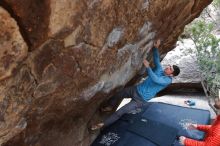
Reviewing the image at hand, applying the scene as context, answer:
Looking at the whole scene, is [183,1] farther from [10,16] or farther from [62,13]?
[10,16]

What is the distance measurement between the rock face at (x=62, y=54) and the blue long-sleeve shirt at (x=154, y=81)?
386 millimetres

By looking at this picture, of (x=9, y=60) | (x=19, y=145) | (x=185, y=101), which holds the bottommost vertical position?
(x=185, y=101)

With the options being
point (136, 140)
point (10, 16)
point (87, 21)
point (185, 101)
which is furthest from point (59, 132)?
point (185, 101)

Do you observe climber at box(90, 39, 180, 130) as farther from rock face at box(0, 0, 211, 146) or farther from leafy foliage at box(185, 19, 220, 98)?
leafy foliage at box(185, 19, 220, 98)

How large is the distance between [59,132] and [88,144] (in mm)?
1201

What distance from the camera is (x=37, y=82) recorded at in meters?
3.50

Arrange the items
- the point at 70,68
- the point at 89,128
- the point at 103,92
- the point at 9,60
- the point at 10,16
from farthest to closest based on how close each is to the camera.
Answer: the point at 89,128 → the point at 103,92 → the point at 70,68 → the point at 9,60 → the point at 10,16

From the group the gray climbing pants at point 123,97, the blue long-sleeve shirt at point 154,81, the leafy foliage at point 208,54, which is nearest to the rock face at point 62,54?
the blue long-sleeve shirt at point 154,81

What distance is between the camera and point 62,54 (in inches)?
137

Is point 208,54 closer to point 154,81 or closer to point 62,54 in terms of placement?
point 154,81

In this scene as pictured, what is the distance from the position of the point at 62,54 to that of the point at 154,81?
255cm

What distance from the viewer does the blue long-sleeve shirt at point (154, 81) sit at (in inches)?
222

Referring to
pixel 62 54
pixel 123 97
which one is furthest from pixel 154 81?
pixel 62 54

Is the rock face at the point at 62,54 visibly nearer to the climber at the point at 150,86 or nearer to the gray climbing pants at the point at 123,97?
the climber at the point at 150,86
